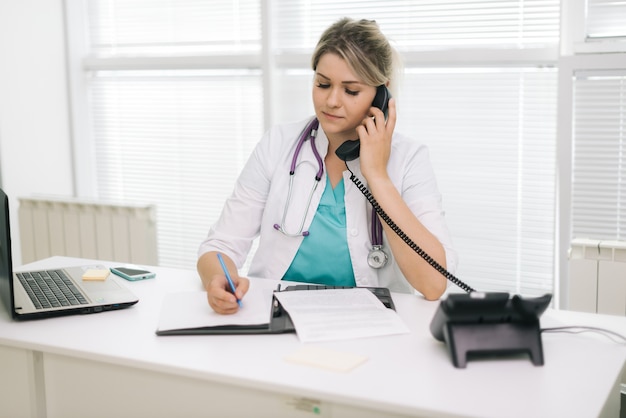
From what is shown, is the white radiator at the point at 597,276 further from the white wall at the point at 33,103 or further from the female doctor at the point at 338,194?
the white wall at the point at 33,103

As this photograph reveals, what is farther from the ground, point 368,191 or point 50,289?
point 368,191

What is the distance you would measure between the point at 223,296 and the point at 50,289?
515 mm

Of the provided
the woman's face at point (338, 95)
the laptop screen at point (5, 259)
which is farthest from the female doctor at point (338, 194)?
the laptop screen at point (5, 259)

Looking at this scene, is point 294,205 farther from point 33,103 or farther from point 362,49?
point 33,103

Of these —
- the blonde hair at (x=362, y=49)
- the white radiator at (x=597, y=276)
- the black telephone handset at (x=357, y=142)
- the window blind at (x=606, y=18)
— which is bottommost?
the white radiator at (x=597, y=276)

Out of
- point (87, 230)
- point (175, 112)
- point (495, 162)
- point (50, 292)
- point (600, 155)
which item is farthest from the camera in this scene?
point (175, 112)

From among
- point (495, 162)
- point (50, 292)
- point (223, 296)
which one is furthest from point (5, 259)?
point (495, 162)

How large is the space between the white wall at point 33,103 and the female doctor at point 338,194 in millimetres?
1510

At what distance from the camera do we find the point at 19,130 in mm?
3049

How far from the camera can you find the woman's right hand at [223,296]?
1.49 meters

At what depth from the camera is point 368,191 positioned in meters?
1.84

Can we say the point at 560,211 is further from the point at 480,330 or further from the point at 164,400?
the point at 164,400

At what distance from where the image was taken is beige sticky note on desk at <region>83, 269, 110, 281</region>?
1821 millimetres

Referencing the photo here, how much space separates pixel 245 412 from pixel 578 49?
5.63 feet
